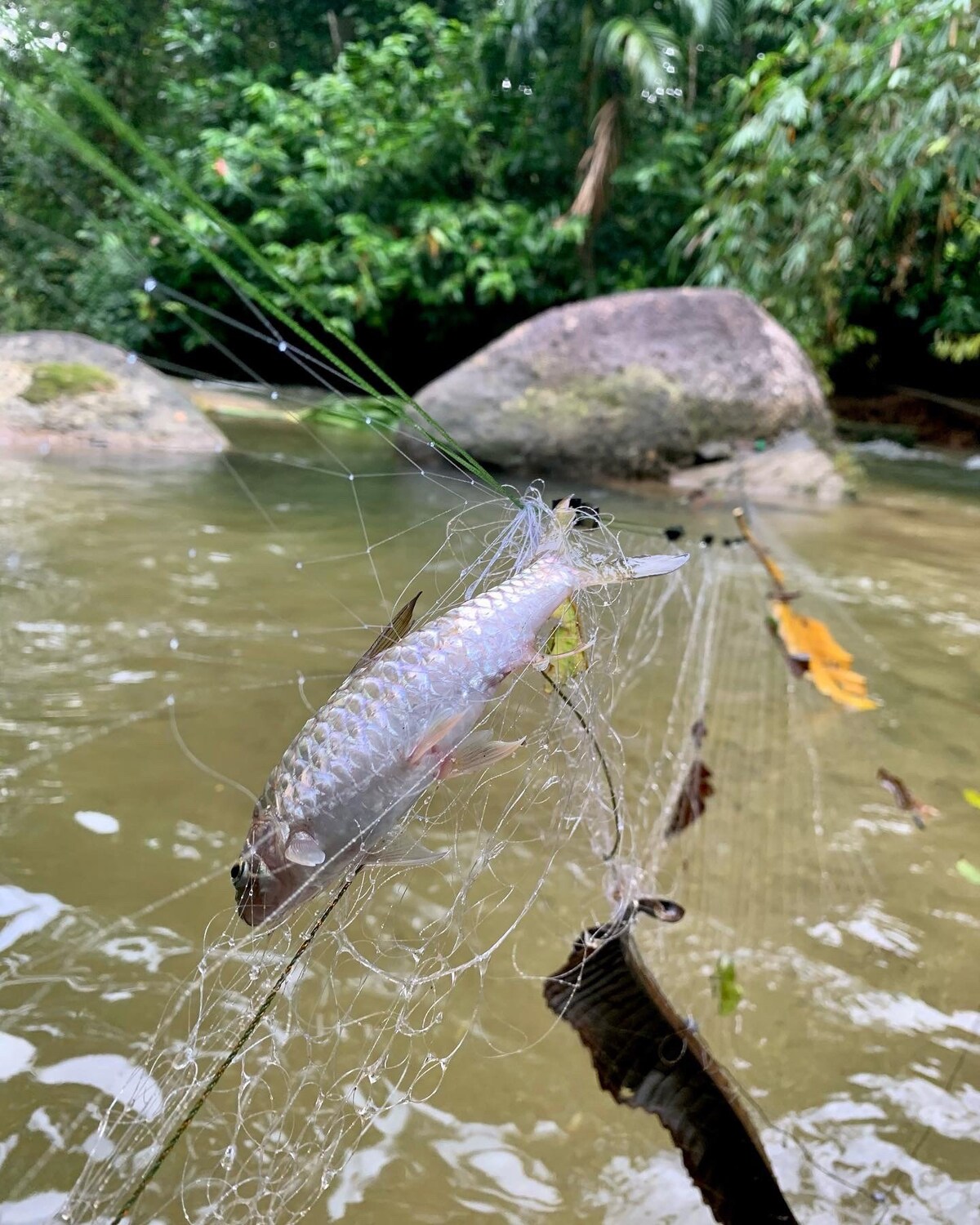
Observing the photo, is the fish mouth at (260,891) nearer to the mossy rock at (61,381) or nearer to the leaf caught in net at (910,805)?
the leaf caught in net at (910,805)

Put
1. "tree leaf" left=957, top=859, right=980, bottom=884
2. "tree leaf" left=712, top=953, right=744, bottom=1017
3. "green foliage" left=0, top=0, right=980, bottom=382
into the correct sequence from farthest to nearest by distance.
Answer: "green foliage" left=0, top=0, right=980, bottom=382 → "tree leaf" left=957, top=859, right=980, bottom=884 → "tree leaf" left=712, top=953, right=744, bottom=1017

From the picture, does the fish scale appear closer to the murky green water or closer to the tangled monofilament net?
the tangled monofilament net

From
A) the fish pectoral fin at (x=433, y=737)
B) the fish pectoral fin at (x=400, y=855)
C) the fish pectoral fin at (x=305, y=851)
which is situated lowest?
the fish pectoral fin at (x=400, y=855)

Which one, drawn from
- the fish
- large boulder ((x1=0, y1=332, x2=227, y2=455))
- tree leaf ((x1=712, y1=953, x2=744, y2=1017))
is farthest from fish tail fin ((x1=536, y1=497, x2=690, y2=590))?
large boulder ((x1=0, y1=332, x2=227, y2=455))

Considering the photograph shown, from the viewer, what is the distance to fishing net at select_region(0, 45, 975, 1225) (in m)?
1.35

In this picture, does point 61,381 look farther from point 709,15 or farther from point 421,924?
point 709,15

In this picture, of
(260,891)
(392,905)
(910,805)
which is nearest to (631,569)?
(260,891)

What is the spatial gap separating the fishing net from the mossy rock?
207 inches

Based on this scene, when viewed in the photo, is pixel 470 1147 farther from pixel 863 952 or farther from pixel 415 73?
pixel 415 73

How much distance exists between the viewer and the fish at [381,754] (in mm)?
878

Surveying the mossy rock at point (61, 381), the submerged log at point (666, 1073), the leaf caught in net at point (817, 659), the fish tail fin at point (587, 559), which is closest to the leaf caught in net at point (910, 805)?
the leaf caught in net at point (817, 659)

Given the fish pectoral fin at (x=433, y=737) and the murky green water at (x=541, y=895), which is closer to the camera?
the fish pectoral fin at (x=433, y=737)

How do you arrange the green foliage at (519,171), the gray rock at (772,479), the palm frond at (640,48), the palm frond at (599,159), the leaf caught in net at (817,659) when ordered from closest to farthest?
the leaf caught in net at (817,659), the gray rock at (772,479), the green foliage at (519,171), the palm frond at (640,48), the palm frond at (599,159)

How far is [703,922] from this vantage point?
81.0 inches
